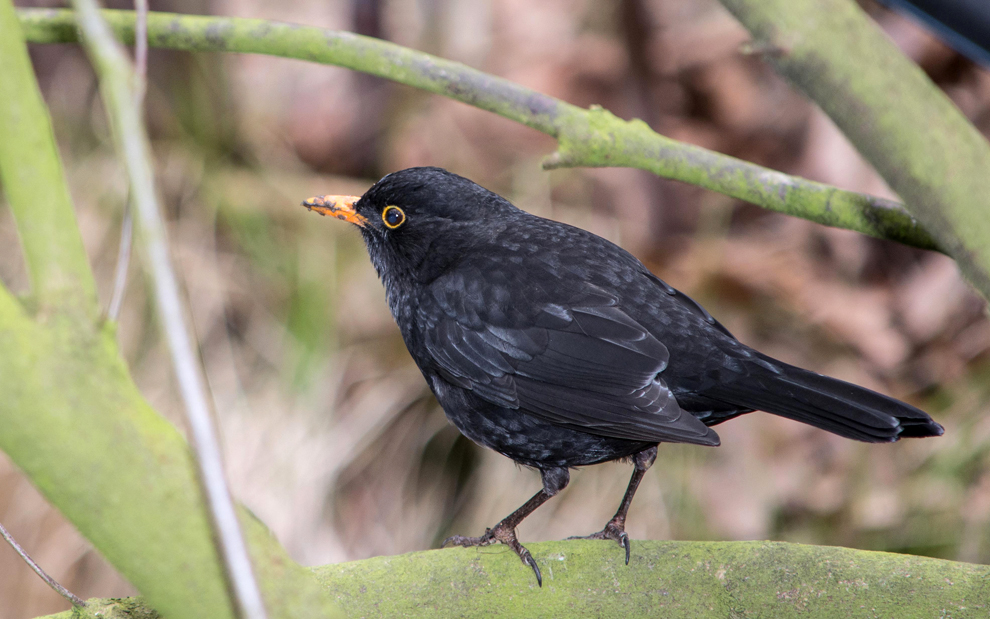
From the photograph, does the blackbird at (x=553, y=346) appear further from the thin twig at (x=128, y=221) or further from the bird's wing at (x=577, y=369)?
the thin twig at (x=128, y=221)

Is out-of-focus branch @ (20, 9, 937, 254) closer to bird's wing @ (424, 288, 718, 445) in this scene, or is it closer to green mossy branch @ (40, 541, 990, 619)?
bird's wing @ (424, 288, 718, 445)

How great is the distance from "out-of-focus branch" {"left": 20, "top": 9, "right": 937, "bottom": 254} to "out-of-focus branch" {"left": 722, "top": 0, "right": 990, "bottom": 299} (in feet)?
1.22

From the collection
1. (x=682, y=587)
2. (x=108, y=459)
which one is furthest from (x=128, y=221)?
(x=682, y=587)

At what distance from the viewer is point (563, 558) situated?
1.46 metres

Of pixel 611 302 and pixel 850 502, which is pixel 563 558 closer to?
pixel 611 302

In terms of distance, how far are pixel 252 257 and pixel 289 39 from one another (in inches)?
81.8

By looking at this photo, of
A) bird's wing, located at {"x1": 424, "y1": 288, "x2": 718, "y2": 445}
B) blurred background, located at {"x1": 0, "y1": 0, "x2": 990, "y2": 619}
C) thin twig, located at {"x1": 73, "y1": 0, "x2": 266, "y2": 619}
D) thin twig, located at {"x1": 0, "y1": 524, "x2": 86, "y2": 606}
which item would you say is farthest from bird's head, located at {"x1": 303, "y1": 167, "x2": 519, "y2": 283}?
blurred background, located at {"x1": 0, "y1": 0, "x2": 990, "y2": 619}

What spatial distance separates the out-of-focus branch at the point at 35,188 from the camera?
73 cm

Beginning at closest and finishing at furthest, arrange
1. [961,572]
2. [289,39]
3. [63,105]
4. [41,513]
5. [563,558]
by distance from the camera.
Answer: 1. [961,572]
2. [563,558]
3. [289,39]
4. [41,513]
5. [63,105]

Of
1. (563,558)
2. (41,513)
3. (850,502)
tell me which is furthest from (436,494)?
(563,558)

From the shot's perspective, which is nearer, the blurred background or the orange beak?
the orange beak

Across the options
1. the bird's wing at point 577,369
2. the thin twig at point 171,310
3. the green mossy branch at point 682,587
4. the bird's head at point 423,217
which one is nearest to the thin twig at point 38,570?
the green mossy branch at point 682,587

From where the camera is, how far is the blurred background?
338 cm

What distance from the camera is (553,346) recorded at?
5.62 feet
